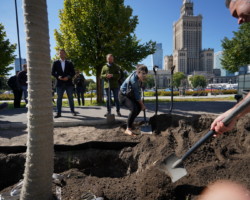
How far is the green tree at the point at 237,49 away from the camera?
16.5 metres

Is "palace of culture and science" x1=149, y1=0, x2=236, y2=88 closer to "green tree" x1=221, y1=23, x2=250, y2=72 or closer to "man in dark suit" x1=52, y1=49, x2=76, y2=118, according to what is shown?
"green tree" x1=221, y1=23, x2=250, y2=72

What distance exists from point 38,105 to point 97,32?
1089 centimetres

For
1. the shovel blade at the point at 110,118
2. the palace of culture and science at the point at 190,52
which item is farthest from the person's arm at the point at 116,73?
the palace of culture and science at the point at 190,52

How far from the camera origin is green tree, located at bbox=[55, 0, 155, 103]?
1112 centimetres

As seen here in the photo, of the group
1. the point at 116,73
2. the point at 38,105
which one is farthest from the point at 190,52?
the point at 38,105

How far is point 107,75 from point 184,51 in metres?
128

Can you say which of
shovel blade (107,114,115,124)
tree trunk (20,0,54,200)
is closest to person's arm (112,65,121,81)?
shovel blade (107,114,115,124)

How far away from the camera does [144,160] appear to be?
10.0 feet

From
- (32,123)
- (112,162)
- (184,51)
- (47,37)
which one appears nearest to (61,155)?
(112,162)

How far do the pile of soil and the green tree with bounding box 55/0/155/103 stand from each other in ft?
25.1

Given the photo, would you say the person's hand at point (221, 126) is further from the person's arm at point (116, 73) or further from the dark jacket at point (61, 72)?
the dark jacket at point (61, 72)

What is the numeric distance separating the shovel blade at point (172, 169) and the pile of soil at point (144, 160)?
2.4 inches

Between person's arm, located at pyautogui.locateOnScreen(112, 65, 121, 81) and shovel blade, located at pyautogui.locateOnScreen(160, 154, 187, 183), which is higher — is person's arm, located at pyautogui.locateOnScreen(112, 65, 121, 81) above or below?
above

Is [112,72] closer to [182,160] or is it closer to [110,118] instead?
[110,118]
